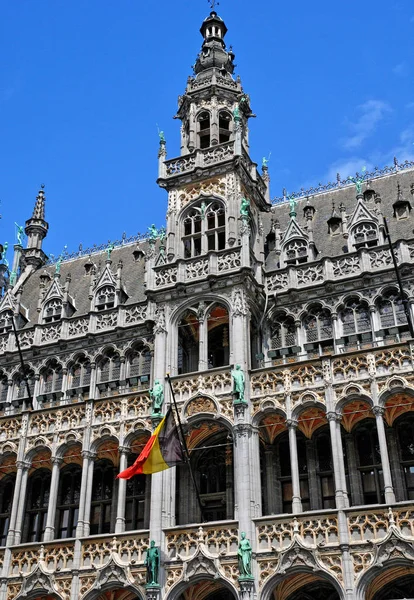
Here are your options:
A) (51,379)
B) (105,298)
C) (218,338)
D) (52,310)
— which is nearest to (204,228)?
(218,338)

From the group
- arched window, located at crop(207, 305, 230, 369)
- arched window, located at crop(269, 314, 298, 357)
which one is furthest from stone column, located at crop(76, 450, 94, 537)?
arched window, located at crop(269, 314, 298, 357)

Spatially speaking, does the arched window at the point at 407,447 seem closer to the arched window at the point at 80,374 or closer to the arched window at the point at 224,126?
the arched window at the point at 80,374

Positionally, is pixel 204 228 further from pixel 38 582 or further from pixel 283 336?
pixel 38 582

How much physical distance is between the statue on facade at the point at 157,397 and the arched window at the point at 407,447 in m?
9.83

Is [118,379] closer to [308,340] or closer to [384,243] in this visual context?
[308,340]

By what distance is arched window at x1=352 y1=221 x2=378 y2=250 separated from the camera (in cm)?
3444

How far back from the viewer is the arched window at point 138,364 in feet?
117

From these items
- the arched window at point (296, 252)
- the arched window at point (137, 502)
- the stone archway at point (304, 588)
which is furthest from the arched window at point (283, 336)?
the stone archway at point (304, 588)

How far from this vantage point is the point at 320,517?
2673 cm

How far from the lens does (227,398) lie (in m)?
30.4

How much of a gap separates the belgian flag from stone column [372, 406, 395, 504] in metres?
7.55

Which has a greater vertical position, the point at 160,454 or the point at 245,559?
the point at 160,454

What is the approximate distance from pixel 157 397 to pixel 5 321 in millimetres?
14226

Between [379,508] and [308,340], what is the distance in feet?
29.9
